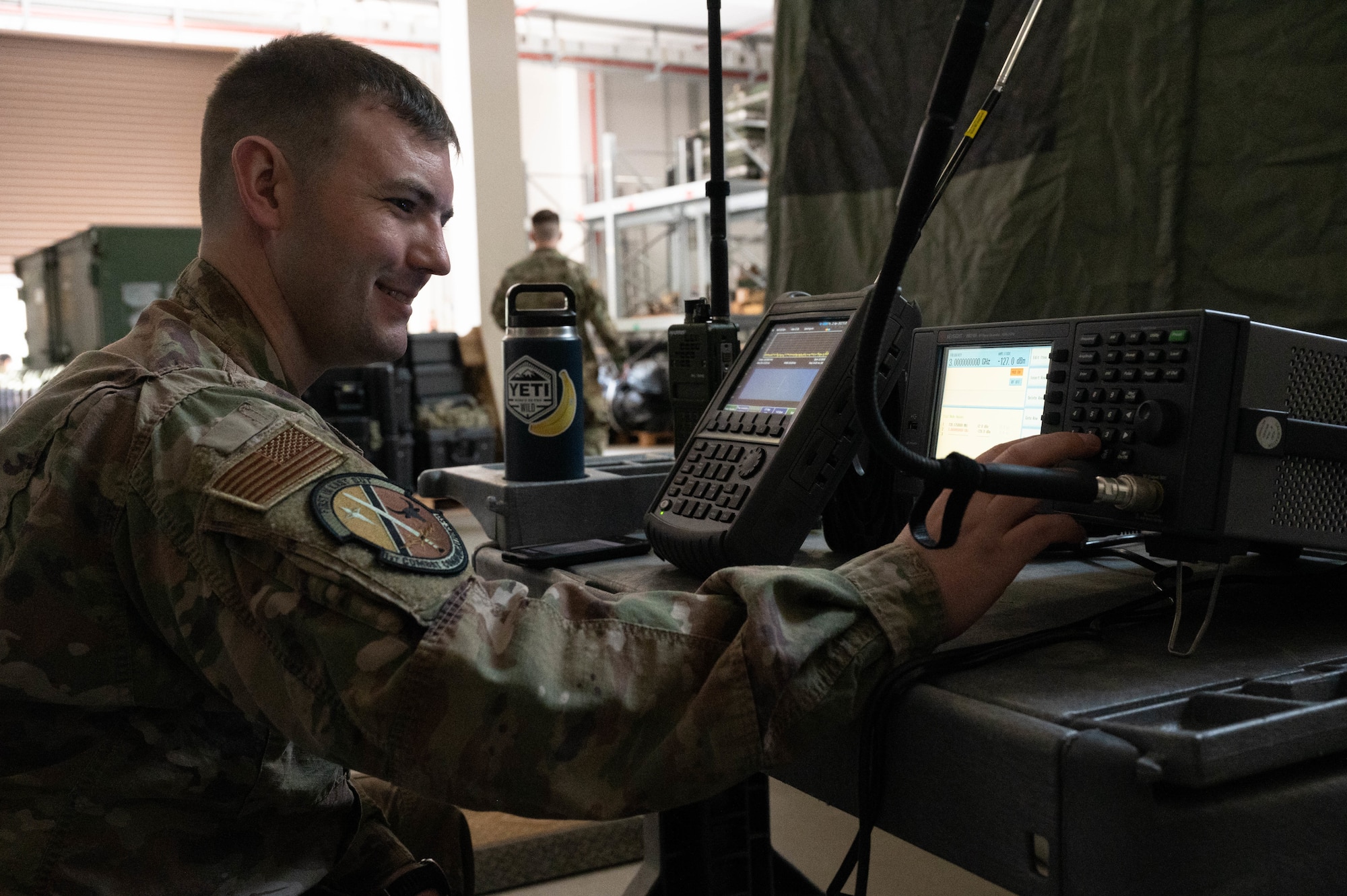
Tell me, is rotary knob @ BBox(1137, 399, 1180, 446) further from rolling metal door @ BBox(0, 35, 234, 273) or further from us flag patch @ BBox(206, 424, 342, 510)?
rolling metal door @ BBox(0, 35, 234, 273)

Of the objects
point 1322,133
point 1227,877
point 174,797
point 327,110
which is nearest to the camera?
point 1227,877

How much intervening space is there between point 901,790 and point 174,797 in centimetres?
51

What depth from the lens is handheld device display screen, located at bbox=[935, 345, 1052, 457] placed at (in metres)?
0.89

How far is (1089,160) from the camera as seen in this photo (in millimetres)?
1376

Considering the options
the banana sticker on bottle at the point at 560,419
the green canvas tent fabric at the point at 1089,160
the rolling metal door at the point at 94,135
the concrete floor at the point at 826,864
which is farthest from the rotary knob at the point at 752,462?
the rolling metal door at the point at 94,135

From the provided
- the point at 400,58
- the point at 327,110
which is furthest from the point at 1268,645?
the point at 400,58

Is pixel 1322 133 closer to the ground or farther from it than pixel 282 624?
farther from it

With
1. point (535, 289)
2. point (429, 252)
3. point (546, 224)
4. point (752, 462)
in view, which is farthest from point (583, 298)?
point (752, 462)

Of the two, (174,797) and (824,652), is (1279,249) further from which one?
(174,797)

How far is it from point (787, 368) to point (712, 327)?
17 centimetres

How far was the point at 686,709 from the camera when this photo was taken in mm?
598

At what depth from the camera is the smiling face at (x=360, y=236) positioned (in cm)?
90

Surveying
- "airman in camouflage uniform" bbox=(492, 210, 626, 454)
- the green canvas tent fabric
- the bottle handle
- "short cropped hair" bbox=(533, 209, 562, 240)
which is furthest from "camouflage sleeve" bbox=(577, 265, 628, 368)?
the bottle handle

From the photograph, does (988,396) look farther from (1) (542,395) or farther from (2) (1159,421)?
(1) (542,395)
